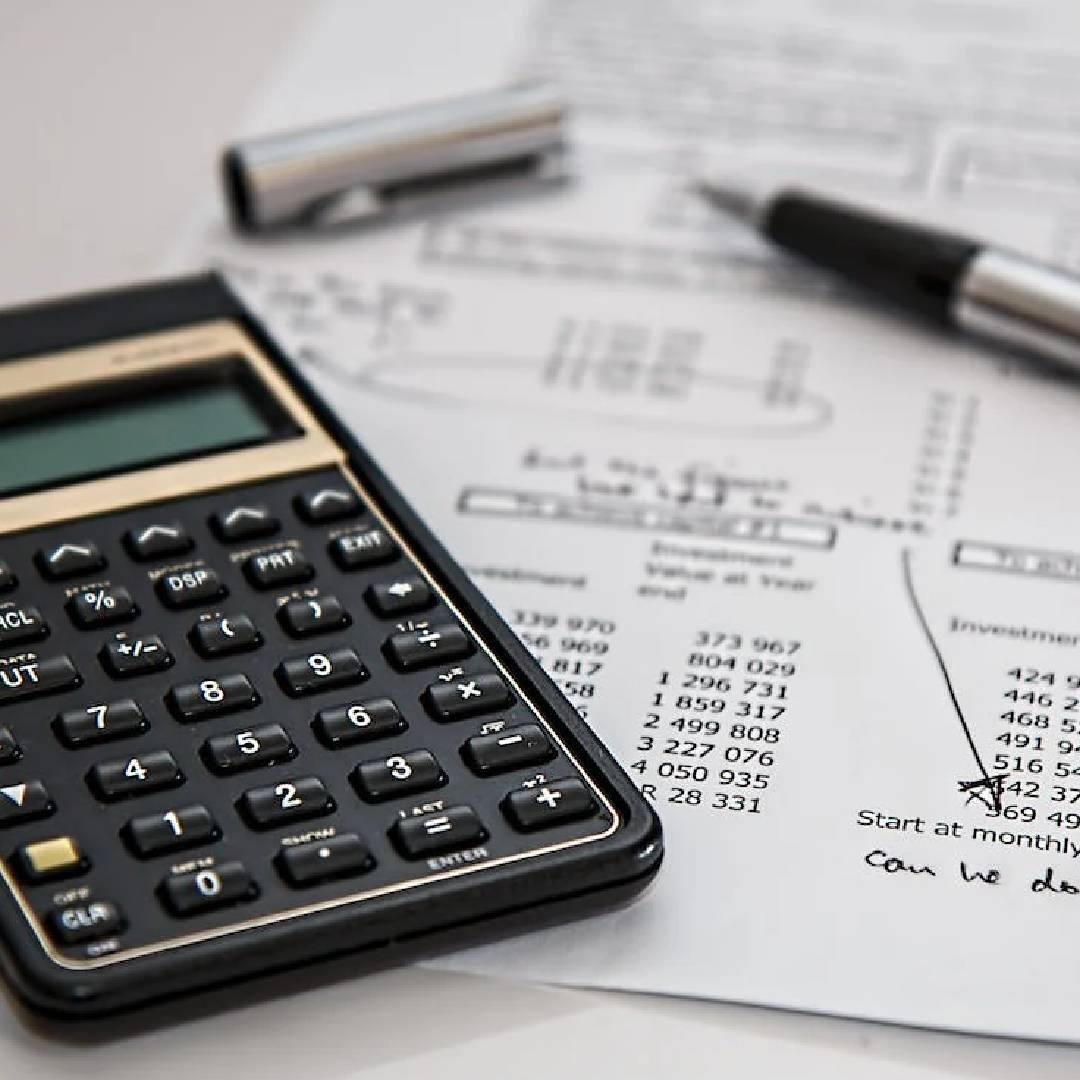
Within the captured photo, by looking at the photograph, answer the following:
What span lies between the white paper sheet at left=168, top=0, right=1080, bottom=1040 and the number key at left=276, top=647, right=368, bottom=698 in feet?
0.17

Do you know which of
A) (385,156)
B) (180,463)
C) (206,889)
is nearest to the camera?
(206,889)

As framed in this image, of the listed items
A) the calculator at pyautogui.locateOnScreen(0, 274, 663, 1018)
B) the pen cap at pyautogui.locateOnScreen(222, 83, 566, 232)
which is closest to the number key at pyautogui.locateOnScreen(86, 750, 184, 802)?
the calculator at pyautogui.locateOnScreen(0, 274, 663, 1018)

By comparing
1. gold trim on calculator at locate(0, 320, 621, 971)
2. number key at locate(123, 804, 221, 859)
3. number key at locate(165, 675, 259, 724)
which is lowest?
number key at locate(123, 804, 221, 859)

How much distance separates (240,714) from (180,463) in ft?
0.27

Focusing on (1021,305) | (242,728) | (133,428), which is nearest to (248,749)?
Answer: (242,728)

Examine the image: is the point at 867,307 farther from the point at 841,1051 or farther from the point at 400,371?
the point at 841,1051

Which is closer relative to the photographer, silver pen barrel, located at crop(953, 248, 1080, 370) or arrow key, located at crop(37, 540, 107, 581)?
arrow key, located at crop(37, 540, 107, 581)

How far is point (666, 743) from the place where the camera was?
1.31ft

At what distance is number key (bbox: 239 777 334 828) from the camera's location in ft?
1.15

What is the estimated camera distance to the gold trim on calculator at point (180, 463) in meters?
0.41

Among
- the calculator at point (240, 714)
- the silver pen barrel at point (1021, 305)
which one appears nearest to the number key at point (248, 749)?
the calculator at point (240, 714)

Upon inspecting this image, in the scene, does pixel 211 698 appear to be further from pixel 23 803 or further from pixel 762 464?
pixel 762 464

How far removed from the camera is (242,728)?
0.37 m

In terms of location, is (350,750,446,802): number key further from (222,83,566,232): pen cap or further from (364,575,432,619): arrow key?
(222,83,566,232): pen cap
